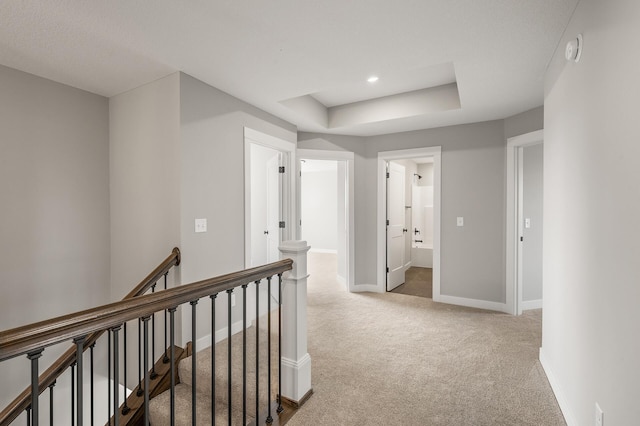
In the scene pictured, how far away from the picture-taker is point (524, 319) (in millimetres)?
3363

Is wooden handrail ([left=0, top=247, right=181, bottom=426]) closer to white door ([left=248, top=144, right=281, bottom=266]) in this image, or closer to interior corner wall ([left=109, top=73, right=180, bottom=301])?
interior corner wall ([left=109, top=73, right=180, bottom=301])

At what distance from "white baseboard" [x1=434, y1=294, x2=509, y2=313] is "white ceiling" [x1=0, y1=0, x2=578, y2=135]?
237 cm

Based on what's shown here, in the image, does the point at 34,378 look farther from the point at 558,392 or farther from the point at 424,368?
the point at 558,392

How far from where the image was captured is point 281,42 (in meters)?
2.03

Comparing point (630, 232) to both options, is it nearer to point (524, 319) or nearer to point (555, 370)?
point (555, 370)

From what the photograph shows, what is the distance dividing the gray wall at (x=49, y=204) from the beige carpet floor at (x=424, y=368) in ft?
7.49

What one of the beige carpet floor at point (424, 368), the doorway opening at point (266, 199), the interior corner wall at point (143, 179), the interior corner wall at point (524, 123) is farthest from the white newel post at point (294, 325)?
the interior corner wall at point (524, 123)

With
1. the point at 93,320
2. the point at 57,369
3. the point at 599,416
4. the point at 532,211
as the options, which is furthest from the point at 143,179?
the point at 532,211

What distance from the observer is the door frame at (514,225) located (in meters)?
3.47

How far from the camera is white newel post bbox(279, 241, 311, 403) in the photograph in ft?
6.34

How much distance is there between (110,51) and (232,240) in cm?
175

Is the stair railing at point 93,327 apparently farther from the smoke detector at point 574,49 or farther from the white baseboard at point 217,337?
the smoke detector at point 574,49

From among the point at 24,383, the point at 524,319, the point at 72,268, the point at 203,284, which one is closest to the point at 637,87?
the point at 203,284

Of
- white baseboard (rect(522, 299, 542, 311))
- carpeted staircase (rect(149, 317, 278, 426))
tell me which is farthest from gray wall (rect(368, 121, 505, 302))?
carpeted staircase (rect(149, 317, 278, 426))
